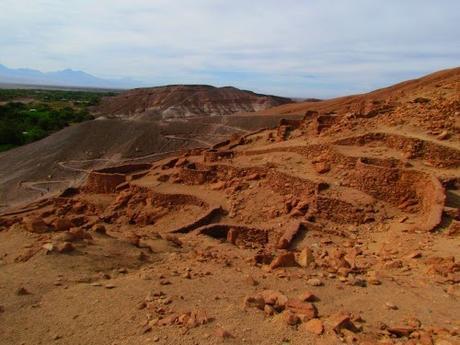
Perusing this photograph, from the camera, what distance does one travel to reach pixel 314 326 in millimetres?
5145

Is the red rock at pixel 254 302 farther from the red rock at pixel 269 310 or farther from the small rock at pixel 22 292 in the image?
the small rock at pixel 22 292

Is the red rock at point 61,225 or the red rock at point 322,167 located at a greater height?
the red rock at point 322,167

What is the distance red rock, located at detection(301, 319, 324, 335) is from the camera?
5078mm

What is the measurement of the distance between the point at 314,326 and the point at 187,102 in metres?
63.0

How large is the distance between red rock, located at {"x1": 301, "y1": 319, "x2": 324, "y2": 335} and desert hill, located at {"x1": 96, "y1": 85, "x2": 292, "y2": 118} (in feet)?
181

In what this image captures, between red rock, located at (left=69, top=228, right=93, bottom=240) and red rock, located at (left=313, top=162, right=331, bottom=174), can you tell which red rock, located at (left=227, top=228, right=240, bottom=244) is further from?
red rock, located at (left=69, top=228, right=93, bottom=240)

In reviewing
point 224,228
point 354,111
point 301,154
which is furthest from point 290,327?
point 354,111

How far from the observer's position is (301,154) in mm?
15570

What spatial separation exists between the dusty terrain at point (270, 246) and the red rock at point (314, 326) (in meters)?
0.02

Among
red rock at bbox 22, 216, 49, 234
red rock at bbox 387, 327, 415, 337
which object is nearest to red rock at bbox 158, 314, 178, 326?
red rock at bbox 387, 327, 415, 337

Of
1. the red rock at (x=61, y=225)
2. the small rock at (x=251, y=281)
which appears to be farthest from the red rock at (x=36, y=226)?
the small rock at (x=251, y=281)

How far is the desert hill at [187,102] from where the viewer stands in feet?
208

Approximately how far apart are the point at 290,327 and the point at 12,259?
511 cm

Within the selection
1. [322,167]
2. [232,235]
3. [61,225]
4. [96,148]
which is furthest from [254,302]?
[96,148]
